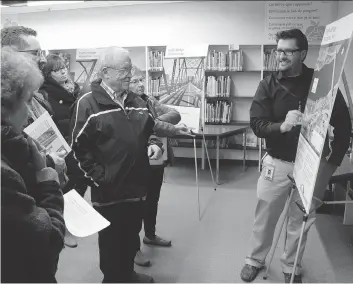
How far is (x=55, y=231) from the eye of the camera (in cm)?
101

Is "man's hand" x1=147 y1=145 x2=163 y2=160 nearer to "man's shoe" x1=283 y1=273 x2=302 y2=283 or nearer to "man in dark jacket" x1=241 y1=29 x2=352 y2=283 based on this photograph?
"man in dark jacket" x1=241 y1=29 x2=352 y2=283

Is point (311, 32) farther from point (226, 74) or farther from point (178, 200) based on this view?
point (178, 200)

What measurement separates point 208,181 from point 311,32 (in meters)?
2.85

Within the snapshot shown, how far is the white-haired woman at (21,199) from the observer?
35.6 inches

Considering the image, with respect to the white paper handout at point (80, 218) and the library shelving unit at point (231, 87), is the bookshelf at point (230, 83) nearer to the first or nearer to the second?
the library shelving unit at point (231, 87)

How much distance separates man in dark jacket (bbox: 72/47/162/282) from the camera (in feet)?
5.68

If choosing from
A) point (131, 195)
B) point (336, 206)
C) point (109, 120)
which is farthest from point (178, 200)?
point (109, 120)

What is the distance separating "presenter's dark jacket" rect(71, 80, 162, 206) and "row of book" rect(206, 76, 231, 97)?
379 centimetres

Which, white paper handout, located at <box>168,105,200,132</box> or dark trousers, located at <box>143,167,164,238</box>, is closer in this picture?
dark trousers, located at <box>143,167,164,238</box>

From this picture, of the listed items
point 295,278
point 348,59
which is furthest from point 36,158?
point 348,59

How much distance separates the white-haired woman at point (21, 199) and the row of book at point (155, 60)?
467 cm

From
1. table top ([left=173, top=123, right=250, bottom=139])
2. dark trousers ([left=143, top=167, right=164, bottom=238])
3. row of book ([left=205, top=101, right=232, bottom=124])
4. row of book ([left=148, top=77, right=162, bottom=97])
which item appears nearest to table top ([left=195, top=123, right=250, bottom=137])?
table top ([left=173, top=123, right=250, bottom=139])

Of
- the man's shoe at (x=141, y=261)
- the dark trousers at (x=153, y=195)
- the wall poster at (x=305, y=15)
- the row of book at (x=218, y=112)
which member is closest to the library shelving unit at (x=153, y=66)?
the row of book at (x=218, y=112)

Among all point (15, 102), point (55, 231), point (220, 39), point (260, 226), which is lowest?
point (260, 226)
